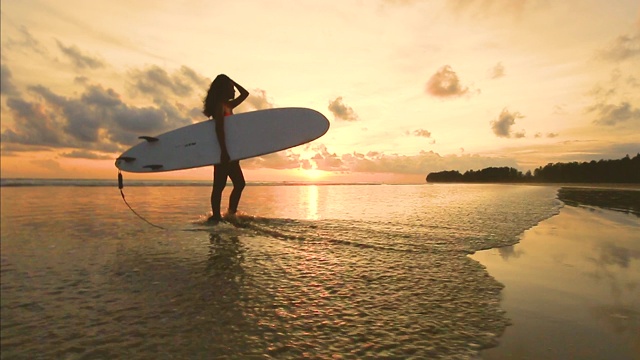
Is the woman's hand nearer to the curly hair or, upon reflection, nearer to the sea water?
the curly hair

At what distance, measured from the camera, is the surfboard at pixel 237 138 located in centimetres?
746

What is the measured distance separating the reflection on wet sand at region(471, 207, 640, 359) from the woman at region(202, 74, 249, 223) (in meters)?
4.98

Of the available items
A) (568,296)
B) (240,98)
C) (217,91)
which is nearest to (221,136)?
(217,91)

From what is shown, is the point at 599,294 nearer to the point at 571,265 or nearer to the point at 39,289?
the point at 571,265

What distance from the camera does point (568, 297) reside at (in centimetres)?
319

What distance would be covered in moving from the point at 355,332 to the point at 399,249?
110 inches

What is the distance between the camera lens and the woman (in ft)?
23.6

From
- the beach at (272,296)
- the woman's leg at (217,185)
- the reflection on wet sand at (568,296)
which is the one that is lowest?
the reflection on wet sand at (568,296)

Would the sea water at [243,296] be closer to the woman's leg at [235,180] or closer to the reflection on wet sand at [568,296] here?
the reflection on wet sand at [568,296]

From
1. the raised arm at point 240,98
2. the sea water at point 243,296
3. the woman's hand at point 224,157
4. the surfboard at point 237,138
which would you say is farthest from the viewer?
the raised arm at point 240,98

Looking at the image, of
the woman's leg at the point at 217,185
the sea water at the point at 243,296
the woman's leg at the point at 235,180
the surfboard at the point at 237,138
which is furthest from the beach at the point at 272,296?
the surfboard at the point at 237,138

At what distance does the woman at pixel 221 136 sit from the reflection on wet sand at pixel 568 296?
196 inches

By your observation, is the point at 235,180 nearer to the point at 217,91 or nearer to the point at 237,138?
the point at 237,138

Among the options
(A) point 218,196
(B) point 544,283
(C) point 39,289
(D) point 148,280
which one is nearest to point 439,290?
(B) point 544,283
